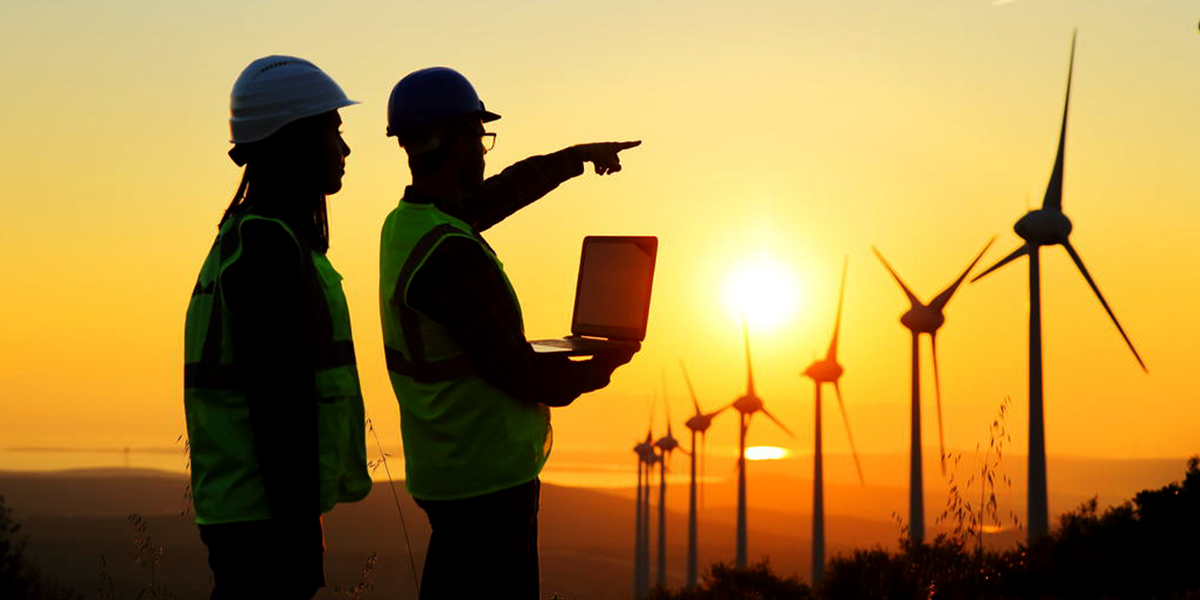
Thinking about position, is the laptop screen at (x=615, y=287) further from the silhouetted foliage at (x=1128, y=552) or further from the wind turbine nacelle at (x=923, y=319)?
the wind turbine nacelle at (x=923, y=319)

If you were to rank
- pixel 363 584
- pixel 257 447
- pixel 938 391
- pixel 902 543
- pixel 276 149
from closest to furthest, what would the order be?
1. pixel 257 447
2. pixel 276 149
3. pixel 363 584
4. pixel 902 543
5. pixel 938 391

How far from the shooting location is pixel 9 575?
2047 centimetres

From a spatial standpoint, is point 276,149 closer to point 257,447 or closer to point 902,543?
point 257,447

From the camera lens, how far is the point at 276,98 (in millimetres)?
5215

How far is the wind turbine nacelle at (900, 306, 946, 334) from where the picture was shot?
5078 cm

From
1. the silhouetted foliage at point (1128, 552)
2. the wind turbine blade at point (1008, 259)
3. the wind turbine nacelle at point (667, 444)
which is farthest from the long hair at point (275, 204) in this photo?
the wind turbine nacelle at point (667, 444)

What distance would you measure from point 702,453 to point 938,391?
27.6 metres

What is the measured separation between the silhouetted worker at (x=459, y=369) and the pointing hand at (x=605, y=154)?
1528mm

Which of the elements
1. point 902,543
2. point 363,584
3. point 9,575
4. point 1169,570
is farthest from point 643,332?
point 9,575

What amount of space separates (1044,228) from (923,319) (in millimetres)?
6430

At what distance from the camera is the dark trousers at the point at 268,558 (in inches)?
190

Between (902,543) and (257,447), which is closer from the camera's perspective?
(257,447)

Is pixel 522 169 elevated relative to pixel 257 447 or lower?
elevated

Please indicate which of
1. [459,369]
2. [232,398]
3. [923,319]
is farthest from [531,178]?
[923,319]
